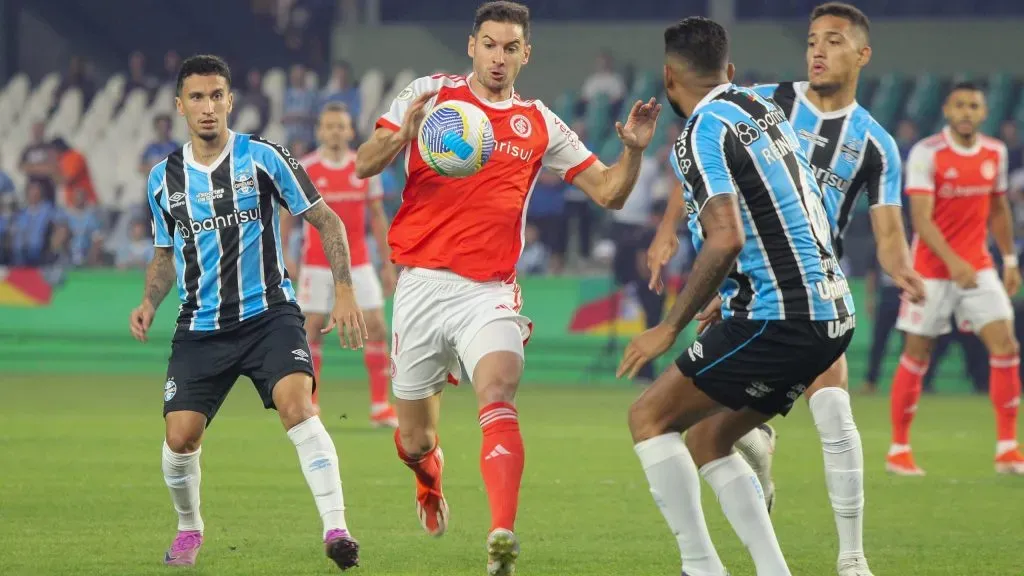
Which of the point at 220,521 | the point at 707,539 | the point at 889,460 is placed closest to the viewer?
the point at 707,539

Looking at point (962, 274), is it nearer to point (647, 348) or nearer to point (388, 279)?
point (388, 279)

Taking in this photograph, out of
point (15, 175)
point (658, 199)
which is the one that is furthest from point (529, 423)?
point (15, 175)

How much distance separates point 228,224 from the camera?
6664 mm

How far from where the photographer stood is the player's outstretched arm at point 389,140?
6410 mm

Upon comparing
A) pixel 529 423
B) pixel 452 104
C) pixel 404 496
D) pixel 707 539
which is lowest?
pixel 529 423

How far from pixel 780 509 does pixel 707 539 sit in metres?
3.15

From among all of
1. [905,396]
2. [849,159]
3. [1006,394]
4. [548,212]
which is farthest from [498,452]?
[548,212]

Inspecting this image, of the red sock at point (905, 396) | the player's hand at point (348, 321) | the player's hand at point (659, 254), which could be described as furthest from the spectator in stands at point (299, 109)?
the player's hand at point (659, 254)

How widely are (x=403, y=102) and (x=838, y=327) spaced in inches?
88.3

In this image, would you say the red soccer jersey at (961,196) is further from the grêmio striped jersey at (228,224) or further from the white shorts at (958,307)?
the grêmio striped jersey at (228,224)

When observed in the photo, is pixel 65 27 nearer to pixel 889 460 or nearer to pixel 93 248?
pixel 93 248

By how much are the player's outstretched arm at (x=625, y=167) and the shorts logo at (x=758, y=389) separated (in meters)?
1.27

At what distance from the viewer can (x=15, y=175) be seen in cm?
2194

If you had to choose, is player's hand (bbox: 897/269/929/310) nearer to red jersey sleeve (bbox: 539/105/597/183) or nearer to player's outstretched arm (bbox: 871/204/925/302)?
player's outstretched arm (bbox: 871/204/925/302)
